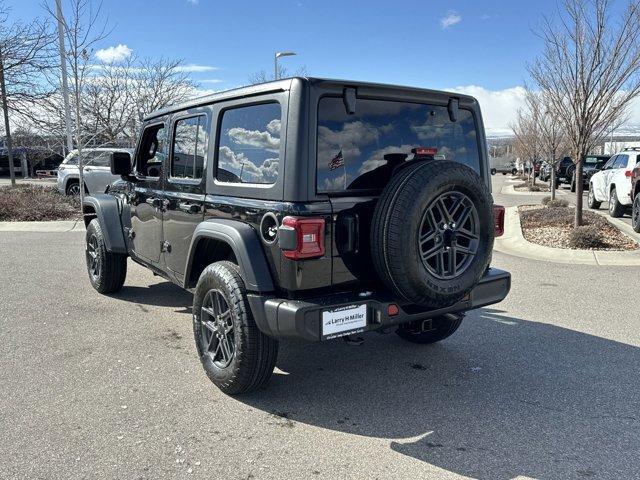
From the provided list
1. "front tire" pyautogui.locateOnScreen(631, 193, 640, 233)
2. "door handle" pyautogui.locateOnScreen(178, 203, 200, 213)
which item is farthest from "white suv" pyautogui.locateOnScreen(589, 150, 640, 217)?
"door handle" pyautogui.locateOnScreen(178, 203, 200, 213)

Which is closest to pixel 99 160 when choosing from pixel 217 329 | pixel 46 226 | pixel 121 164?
pixel 46 226

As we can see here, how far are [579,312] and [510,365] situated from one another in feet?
6.02

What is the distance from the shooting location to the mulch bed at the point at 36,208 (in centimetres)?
1284

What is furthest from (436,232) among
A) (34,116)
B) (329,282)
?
(34,116)

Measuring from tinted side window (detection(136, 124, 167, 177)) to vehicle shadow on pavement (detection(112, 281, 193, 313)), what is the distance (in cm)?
151

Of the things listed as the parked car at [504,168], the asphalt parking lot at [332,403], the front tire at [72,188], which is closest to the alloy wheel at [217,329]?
the asphalt parking lot at [332,403]

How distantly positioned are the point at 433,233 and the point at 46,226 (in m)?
11.1

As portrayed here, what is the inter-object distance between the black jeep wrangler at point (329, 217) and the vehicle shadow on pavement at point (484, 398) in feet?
1.61

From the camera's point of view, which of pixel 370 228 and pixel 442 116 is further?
pixel 442 116

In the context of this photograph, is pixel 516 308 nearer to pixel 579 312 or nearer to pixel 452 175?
pixel 579 312

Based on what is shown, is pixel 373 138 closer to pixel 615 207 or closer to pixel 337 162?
pixel 337 162

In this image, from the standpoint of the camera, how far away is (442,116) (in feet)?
12.2

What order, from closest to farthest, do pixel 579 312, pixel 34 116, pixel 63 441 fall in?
pixel 63 441
pixel 579 312
pixel 34 116

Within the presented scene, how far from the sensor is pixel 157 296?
6.09m
